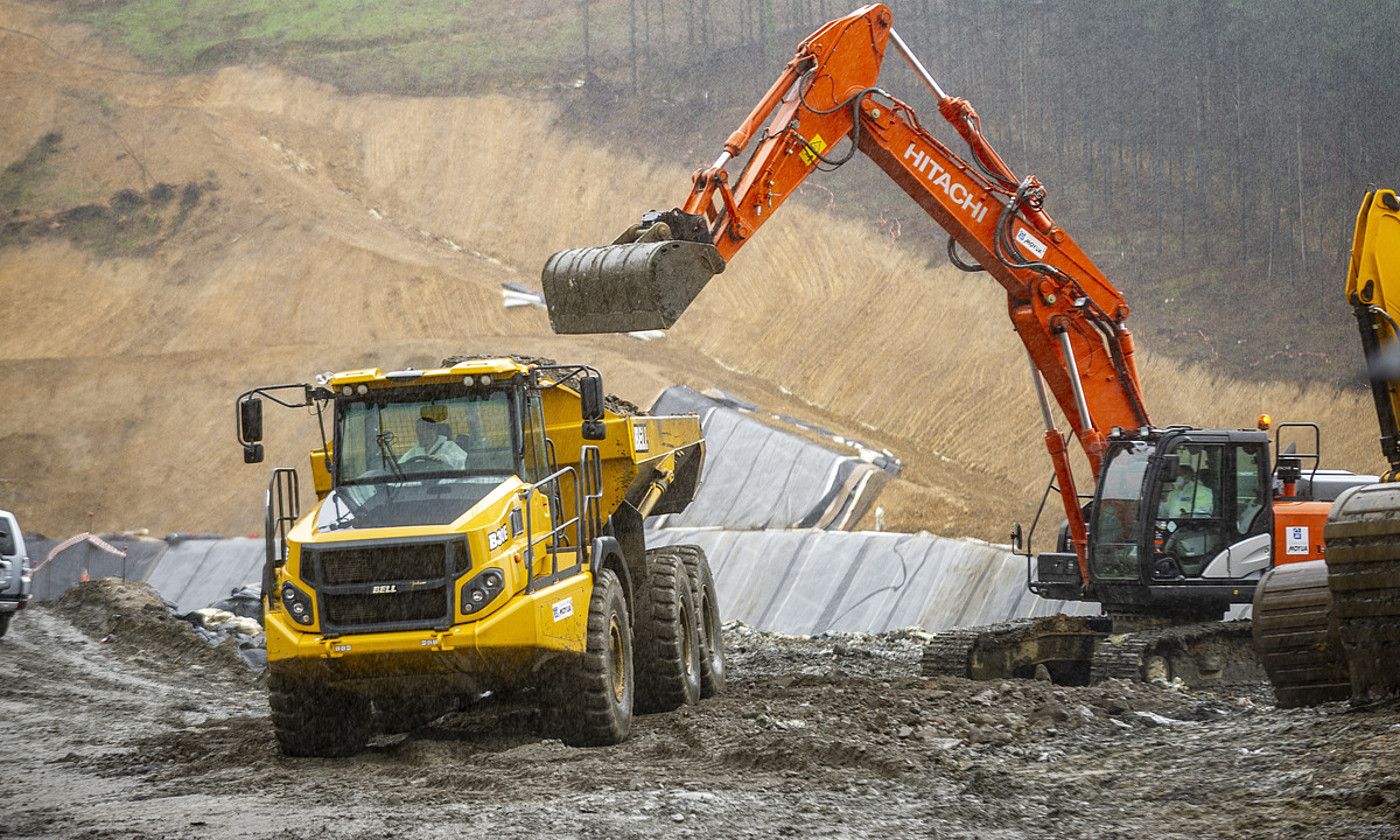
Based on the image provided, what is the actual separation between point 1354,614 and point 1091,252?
2682cm

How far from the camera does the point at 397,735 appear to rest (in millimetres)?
12500

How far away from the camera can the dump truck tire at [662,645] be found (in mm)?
12336

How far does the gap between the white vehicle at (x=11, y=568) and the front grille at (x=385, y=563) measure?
24.1 feet

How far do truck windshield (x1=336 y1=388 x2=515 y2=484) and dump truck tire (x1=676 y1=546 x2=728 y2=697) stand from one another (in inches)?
124

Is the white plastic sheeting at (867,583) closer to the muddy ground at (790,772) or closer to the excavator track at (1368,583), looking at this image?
the muddy ground at (790,772)

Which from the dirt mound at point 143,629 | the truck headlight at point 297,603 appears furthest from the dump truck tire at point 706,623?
the dirt mound at point 143,629

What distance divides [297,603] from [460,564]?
114 cm

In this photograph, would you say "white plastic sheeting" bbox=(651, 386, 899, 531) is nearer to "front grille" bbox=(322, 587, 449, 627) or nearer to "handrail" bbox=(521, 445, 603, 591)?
"handrail" bbox=(521, 445, 603, 591)

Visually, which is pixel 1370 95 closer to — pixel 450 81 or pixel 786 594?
pixel 786 594

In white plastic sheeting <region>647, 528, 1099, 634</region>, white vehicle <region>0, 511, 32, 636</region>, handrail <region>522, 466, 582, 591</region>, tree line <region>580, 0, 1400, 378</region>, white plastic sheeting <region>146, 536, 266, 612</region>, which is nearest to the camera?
handrail <region>522, 466, 582, 591</region>

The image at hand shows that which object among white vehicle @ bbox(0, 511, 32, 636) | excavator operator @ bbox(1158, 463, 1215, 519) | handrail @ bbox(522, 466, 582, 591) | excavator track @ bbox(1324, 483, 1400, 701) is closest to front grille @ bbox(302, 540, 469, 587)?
handrail @ bbox(522, 466, 582, 591)

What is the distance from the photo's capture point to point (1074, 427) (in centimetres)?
1448

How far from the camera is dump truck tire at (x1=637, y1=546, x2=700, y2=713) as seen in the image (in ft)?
40.5

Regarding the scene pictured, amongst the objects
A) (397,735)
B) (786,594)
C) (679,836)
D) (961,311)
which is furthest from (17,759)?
(961,311)
